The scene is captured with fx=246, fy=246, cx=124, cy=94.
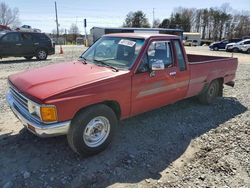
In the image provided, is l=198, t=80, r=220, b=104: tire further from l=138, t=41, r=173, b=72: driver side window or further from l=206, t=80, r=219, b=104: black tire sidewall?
l=138, t=41, r=173, b=72: driver side window

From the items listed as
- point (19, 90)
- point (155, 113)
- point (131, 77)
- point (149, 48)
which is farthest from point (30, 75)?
point (155, 113)

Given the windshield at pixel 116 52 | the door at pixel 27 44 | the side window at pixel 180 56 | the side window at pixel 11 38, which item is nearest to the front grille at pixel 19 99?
the windshield at pixel 116 52

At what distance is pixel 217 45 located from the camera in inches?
1323

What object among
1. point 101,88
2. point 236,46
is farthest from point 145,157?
point 236,46

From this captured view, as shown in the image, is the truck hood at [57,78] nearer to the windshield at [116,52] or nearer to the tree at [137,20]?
the windshield at [116,52]

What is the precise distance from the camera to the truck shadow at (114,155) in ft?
10.9

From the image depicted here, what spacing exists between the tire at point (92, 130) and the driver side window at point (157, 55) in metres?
0.99

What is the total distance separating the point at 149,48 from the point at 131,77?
742mm

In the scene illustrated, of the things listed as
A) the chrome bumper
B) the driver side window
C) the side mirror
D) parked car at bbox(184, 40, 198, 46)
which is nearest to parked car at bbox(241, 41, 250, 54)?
parked car at bbox(184, 40, 198, 46)

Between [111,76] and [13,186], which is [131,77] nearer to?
[111,76]

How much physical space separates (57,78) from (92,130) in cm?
93

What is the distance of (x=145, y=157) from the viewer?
3.86 m

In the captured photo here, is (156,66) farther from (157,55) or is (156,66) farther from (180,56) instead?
(180,56)

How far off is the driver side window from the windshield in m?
0.18
